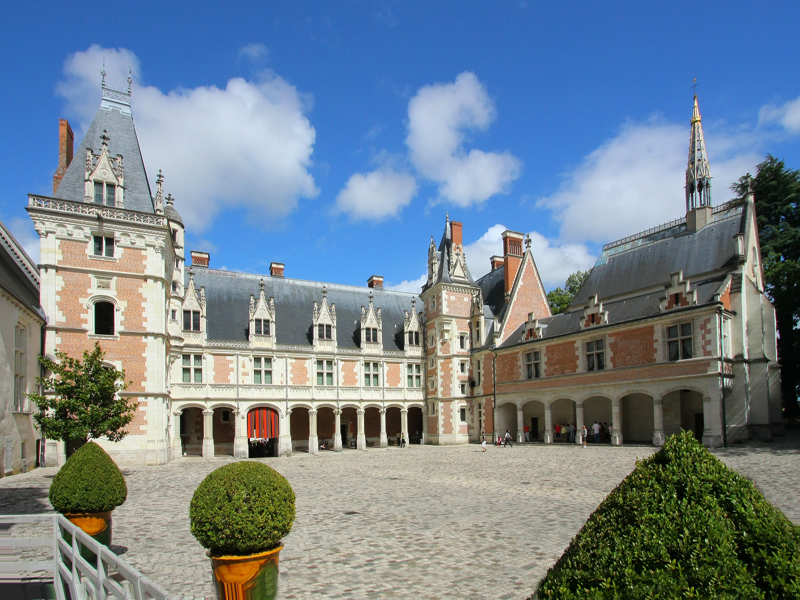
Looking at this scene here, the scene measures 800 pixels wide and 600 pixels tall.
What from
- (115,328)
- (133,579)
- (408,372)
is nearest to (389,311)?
(408,372)

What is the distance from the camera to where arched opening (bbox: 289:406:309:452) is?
36.0 meters

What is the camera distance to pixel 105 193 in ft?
82.5

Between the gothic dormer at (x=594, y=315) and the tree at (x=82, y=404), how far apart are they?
869 inches

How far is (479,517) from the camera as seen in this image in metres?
10.9

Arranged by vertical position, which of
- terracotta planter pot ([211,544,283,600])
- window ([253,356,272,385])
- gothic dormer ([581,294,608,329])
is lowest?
terracotta planter pot ([211,544,283,600])

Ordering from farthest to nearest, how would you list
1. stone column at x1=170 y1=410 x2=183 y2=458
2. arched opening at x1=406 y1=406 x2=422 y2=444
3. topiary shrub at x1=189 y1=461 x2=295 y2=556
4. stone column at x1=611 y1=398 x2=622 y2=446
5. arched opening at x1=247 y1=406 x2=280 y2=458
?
arched opening at x1=406 y1=406 x2=422 y2=444
arched opening at x1=247 y1=406 x2=280 y2=458
stone column at x1=170 y1=410 x2=183 y2=458
stone column at x1=611 y1=398 x2=622 y2=446
topiary shrub at x1=189 y1=461 x2=295 y2=556

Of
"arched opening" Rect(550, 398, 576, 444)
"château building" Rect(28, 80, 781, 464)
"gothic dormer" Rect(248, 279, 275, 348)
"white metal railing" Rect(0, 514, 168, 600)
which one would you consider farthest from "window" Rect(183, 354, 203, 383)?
"white metal railing" Rect(0, 514, 168, 600)

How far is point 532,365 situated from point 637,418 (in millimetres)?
6432

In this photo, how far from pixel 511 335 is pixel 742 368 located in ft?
47.9

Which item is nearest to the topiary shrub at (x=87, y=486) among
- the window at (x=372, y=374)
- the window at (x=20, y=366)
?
the window at (x=20, y=366)

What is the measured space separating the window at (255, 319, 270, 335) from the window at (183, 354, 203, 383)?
3883 mm

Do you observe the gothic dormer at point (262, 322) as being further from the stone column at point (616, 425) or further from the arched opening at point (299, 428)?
the stone column at point (616, 425)

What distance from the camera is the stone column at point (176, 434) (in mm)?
29266

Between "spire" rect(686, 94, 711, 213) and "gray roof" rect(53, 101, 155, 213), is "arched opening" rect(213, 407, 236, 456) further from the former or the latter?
"spire" rect(686, 94, 711, 213)
